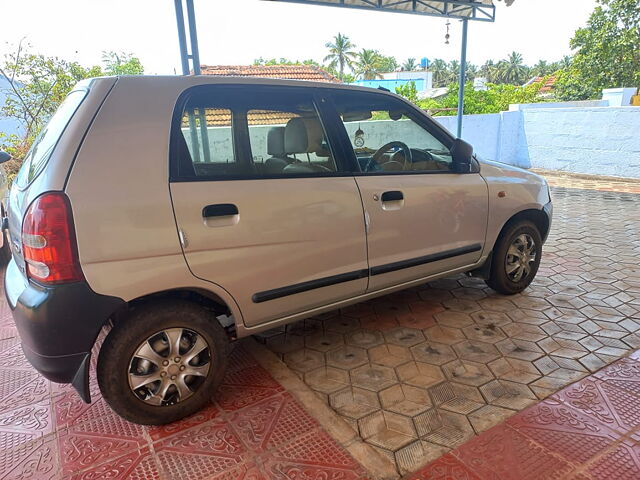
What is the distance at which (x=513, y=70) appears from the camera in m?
59.3

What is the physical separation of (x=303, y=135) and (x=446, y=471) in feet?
6.34

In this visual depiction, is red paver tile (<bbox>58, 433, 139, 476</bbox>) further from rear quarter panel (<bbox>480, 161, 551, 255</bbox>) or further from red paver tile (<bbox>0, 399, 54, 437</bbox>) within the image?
rear quarter panel (<bbox>480, 161, 551, 255</bbox>)

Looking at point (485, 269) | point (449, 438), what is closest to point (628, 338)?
point (485, 269)

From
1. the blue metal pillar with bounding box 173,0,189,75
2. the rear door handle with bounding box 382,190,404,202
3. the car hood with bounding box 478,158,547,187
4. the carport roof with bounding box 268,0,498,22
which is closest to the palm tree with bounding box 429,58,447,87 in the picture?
Answer: the carport roof with bounding box 268,0,498,22

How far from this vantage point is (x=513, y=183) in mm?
3482

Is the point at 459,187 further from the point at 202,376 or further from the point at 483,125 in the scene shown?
the point at 483,125

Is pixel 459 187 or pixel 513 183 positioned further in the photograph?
pixel 513 183

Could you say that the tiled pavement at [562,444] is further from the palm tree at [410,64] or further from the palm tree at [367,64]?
the palm tree at [410,64]

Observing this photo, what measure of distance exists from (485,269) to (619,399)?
1424 mm

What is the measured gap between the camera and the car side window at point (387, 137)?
9.24ft

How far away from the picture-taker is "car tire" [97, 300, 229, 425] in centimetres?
207

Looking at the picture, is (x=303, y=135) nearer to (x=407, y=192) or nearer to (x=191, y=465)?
(x=407, y=192)

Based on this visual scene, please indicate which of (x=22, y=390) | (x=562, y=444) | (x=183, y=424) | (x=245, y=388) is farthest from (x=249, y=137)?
(x=562, y=444)

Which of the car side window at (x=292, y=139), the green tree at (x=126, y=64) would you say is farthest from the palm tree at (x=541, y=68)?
the car side window at (x=292, y=139)
